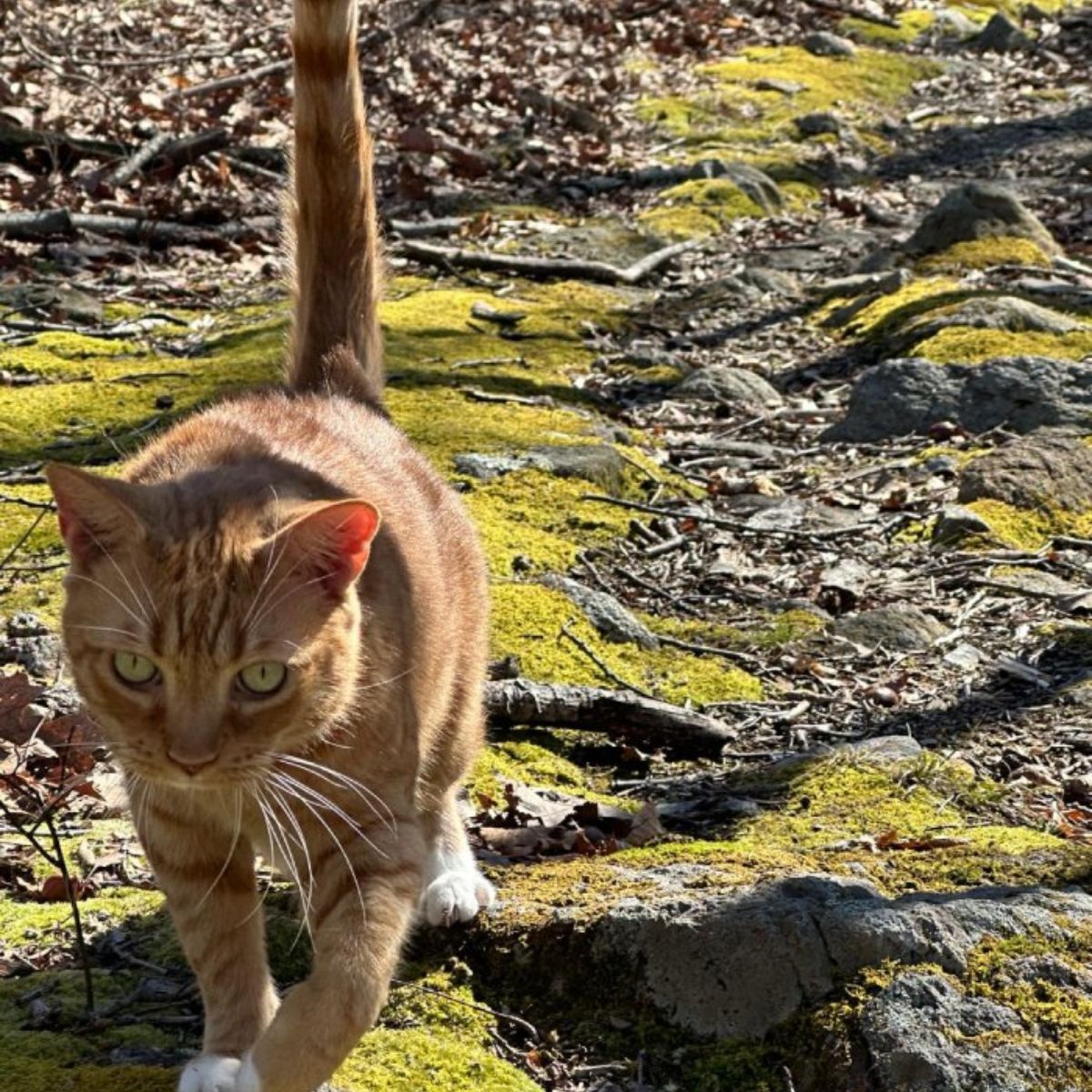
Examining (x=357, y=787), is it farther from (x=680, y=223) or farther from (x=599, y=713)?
(x=680, y=223)

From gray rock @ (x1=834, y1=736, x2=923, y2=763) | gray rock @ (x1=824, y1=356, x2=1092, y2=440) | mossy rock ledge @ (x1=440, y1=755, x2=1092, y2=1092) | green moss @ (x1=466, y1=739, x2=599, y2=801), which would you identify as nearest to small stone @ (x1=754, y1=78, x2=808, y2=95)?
gray rock @ (x1=824, y1=356, x2=1092, y2=440)

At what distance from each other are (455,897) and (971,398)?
424 cm

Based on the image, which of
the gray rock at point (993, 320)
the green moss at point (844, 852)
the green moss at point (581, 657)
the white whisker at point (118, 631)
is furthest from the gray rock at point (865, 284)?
the white whisker at point (118, 631)

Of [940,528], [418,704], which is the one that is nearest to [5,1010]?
[418,704]

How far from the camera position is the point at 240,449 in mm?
3168

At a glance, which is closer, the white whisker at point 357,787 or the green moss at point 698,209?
the white whisker at point 357,787

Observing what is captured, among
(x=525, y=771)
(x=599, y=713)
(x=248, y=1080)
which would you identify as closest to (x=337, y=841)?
(x=248, y=1080)

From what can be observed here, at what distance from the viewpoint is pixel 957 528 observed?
229 inches

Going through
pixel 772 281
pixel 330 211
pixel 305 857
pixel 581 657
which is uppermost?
pixel 330 211

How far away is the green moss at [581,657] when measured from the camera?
4.80 metres

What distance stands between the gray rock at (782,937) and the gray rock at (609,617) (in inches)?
77.8

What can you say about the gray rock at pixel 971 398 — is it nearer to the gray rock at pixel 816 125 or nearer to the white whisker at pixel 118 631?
the white whisker at pixel 118 631

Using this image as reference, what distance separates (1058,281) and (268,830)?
6.65 metres

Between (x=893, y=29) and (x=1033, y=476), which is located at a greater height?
(x=893, y=29)
